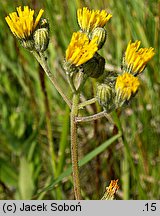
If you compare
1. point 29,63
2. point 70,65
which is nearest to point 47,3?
point 29,63

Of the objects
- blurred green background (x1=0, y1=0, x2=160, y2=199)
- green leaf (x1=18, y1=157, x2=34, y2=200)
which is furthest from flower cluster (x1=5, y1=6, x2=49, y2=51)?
green leaf (x1=18, y1=157, x2=34, y2=200)

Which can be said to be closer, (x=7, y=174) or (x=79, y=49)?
(x=79, y=49)

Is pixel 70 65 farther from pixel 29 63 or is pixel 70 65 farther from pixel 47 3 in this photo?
pixel 29 63

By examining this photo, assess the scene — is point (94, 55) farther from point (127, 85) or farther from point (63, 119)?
point (63, 119)

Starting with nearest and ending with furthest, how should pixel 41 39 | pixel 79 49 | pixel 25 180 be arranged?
pixel 79 49 → pixel 41 39 → pixel 25 180

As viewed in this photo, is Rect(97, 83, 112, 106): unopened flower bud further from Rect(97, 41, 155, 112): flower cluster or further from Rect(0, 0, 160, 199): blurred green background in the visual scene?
Rect(0, 0, 160, 199): blurred green background

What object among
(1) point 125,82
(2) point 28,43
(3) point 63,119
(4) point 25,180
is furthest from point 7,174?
(1) point 125,82
